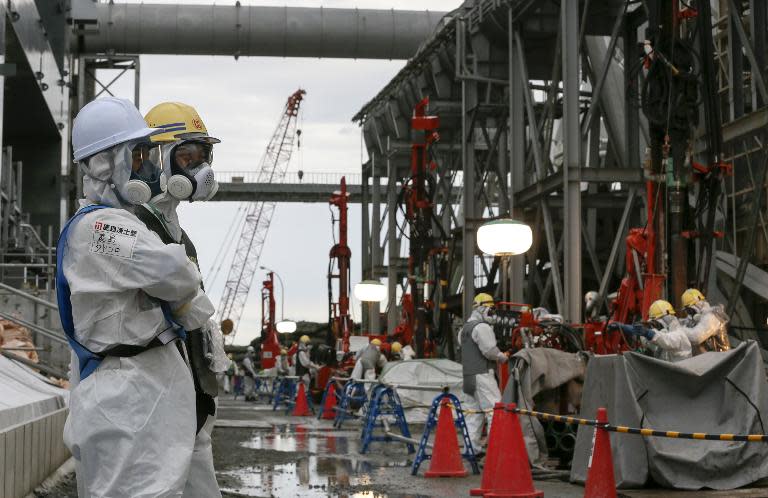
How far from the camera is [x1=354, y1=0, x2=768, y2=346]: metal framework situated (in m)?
24.9

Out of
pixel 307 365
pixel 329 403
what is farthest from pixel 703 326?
pixel 307 365

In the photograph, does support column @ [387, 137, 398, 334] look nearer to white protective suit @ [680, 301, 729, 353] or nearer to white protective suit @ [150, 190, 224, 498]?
white protective suit @ [680, 301, 729, 353]

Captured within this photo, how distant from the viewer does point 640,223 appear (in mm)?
33969

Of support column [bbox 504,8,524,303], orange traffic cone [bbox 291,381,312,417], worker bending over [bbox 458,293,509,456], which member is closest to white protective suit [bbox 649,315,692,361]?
worker bending over [bbox 458,293,509,456]

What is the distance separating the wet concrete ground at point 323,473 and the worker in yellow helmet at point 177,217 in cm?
494

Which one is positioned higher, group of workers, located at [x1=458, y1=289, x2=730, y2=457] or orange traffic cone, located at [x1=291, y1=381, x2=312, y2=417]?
group of workers, located at [x1=458, y1=289, x2=730, y2=457]

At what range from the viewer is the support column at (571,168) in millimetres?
24891

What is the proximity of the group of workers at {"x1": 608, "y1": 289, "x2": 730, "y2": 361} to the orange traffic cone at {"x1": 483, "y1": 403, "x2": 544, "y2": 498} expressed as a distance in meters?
3.30

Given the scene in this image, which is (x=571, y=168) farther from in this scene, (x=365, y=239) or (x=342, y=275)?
(x=365, y=239)

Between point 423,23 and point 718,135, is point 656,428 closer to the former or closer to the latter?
point 718,135

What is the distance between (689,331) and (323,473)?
439 centimetres

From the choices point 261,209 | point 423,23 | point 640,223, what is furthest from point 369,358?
point 261,209

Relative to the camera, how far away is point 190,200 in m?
5.23

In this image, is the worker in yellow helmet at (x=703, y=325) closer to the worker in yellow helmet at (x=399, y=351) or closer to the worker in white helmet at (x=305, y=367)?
the worker in yellow helmet at (x=399, y=351)
